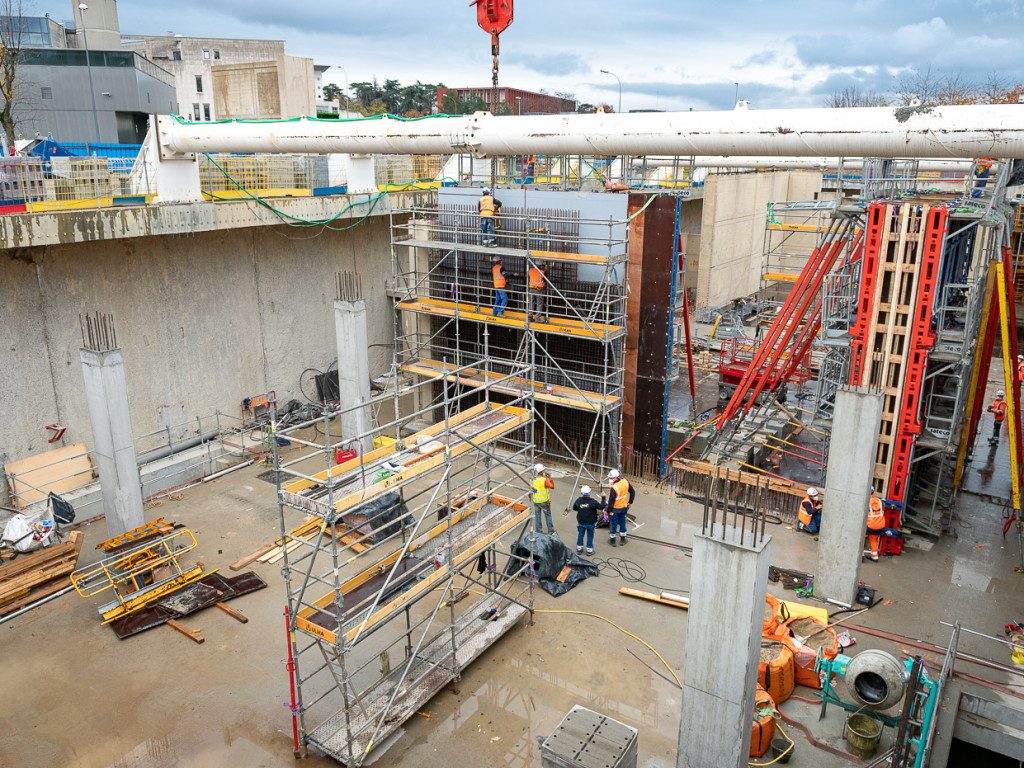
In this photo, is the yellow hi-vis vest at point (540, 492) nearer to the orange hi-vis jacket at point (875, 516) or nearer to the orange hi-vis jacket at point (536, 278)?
the orange hi-vis jacket at point (536, 278)

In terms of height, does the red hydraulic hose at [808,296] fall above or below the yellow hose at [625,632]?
above

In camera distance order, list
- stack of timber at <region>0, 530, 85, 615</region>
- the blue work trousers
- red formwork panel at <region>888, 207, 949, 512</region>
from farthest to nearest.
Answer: the blue work trousers
red formwork panel at <region>888, 207, 949, 512</region>
stack of timber at <region>0, 530, 85, 615</region>

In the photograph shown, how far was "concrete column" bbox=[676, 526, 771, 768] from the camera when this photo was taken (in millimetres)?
7379

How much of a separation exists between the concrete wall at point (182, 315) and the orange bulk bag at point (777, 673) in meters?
14.1

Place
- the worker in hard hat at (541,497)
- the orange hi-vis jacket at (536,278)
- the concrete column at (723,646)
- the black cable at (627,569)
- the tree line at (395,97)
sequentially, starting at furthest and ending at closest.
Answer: the tree line at (395,97)
the orange hi-vis jacket at (536,278)
the worker in hard hat at (541,497)
the black cable at (627,569)
the concrete column at (723,646)

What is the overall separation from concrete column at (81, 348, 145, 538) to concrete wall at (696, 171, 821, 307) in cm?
2387

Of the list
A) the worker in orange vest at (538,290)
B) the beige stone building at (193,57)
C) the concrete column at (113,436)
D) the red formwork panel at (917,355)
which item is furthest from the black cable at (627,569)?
the beige stone building at (193,57)

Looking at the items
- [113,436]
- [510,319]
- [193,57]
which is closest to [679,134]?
[510,319]

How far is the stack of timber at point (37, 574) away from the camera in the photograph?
39.8 ft

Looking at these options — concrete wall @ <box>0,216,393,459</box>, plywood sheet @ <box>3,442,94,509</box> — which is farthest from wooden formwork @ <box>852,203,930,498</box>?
plywood sheet @ <box>3,442,94,509</box>

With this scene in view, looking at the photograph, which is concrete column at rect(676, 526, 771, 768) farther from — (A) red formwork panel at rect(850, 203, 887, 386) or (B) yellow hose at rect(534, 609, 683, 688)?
(A) red formwork panel at rect(850, 203, 887, 386)

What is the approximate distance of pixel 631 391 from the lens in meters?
16.9

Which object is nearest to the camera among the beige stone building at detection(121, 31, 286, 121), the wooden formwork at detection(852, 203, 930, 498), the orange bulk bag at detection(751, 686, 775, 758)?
the orange bulk bag at detection(751, 686, 775, 758)

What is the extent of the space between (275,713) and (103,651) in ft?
10.5
